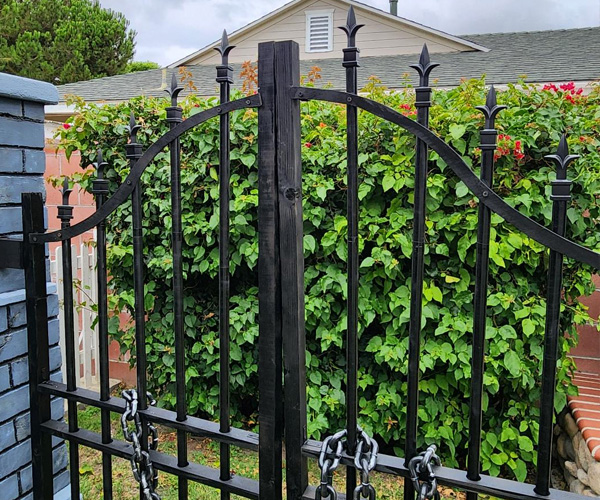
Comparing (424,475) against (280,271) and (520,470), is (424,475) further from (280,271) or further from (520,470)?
(520,470)

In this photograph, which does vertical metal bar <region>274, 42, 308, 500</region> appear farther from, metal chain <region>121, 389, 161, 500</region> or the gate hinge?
the gate hinge

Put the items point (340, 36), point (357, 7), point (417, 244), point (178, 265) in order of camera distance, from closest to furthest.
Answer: point (417, 244) < point (178, 265) < point (357, 7) < point (340, 36)

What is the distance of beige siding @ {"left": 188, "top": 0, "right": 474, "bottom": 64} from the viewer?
8.77 m

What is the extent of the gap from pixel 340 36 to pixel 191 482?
820cm

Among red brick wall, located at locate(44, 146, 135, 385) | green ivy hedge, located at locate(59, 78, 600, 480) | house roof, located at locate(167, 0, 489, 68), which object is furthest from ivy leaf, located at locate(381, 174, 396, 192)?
house roof, located at locate(167, 0, 489, 68)

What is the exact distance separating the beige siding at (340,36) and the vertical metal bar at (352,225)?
26.9 ft

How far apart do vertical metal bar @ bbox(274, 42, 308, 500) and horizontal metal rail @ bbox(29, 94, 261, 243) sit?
9 cm

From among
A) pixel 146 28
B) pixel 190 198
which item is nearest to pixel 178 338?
pixel 190 198

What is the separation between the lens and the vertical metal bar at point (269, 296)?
1.29 meters

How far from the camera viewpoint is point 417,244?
1179mm

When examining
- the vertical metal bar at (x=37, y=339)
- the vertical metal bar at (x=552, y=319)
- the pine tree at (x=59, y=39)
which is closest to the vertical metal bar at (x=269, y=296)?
the vertical metal bar at (x=552, y=319)

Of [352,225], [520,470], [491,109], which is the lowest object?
[520,470]

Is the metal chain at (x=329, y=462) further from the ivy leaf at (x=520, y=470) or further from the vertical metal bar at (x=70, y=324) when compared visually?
the ivy leaf at (x=520, y=470)

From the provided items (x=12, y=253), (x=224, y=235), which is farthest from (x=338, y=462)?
(x=12, y=253)
